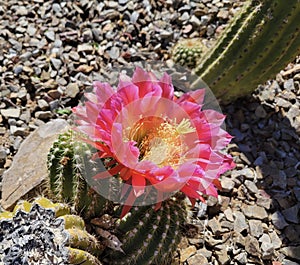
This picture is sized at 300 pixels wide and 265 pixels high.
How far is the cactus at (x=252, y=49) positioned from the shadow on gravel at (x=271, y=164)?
138 mm

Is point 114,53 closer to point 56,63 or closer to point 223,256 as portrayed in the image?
point 56,63

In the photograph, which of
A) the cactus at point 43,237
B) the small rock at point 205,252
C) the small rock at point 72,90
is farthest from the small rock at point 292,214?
the small rock at point 72,90

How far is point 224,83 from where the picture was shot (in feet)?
8.75

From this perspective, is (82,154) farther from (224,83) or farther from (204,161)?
(224,83)

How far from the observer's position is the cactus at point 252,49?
242 centimetres

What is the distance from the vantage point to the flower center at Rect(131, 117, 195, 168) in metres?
1.88

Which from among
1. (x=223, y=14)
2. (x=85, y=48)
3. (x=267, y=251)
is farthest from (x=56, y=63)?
(x=267, y=251)

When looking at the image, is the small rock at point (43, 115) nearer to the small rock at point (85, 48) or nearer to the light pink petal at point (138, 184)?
the small rock at point (85, 48)

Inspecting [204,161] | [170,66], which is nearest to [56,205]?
[204,161]

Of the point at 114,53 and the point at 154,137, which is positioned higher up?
the point at 154,137

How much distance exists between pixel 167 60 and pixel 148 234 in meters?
1.34

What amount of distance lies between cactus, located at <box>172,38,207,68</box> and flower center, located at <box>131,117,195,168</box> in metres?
0.99

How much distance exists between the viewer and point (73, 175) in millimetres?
1863

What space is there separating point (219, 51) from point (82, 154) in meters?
1.07
